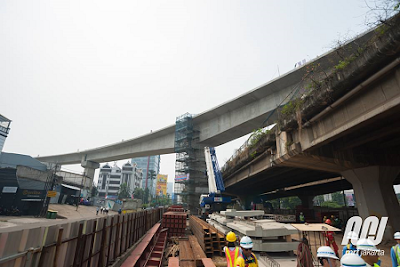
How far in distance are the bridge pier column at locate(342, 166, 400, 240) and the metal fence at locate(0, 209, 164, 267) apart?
14746mm

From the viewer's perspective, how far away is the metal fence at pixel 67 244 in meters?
3.46

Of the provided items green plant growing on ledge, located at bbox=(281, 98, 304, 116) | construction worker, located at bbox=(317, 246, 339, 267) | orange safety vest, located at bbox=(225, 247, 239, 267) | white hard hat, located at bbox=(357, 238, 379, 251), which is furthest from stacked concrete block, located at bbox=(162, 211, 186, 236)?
construction worker, located at bbox=(317, 246, 339, 267)

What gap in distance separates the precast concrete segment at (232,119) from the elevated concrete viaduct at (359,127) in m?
1.66

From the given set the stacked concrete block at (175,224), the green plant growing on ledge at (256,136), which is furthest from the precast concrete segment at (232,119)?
the stacked concrete block at (175,224)

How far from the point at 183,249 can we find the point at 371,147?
13707 mm

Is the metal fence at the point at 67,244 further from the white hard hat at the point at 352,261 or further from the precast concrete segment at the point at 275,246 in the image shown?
the precast concrete segment at the point at 275,246

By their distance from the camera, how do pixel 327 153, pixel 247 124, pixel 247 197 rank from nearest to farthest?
pixel 327 153 < pixel 247 124 < pixel 247 197

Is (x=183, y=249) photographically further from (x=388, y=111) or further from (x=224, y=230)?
(x=388, y=111)

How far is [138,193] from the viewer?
104m

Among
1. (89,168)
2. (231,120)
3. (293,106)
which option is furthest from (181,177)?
(293,106)

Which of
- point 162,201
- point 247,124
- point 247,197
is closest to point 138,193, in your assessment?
point 162,201

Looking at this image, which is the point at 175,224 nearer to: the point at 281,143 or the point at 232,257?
the point at 281,143

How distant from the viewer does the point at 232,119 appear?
92.0ft

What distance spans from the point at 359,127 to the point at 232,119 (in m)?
19.1
